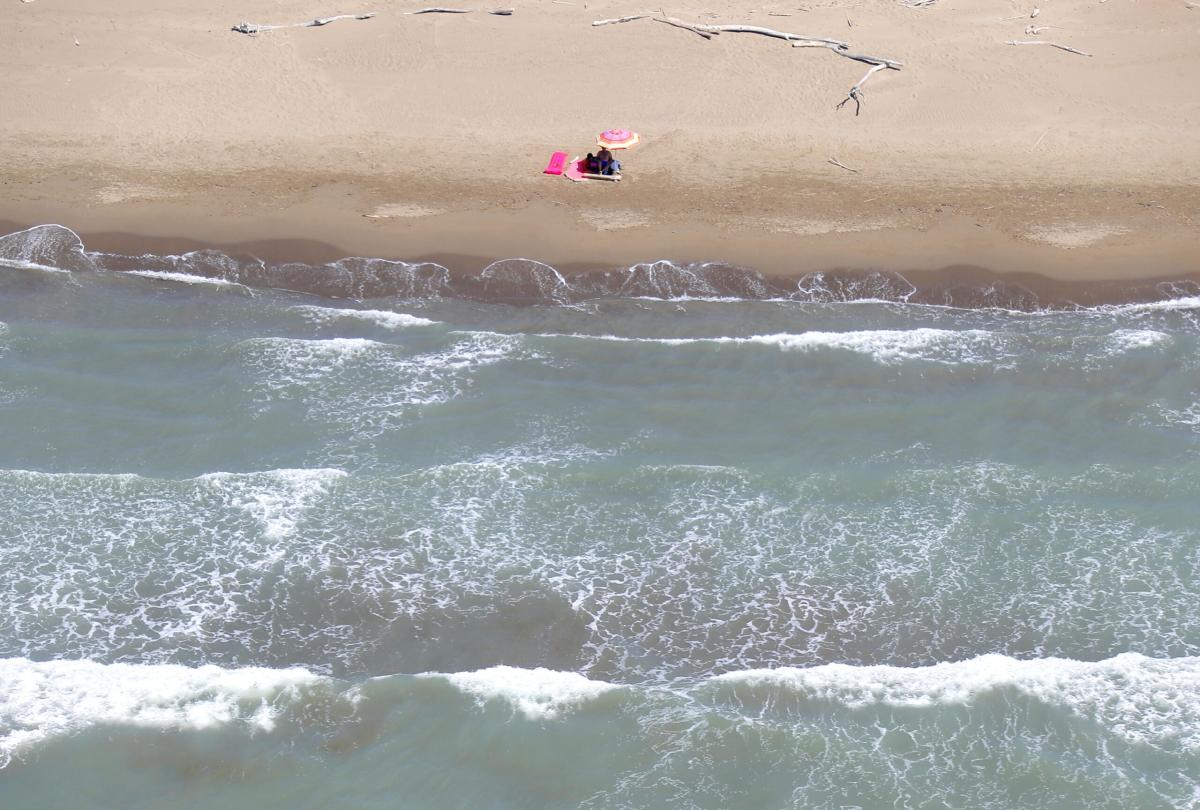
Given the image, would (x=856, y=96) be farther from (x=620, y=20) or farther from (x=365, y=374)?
(x=365, y=374)

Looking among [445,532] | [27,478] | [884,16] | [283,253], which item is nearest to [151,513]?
[27,478]

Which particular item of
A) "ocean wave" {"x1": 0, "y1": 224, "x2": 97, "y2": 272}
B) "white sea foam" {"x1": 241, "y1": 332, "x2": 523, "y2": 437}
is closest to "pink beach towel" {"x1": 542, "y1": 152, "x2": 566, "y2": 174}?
"white sea foam" {"x1": 241, "y1": 332, "x2": 523, "y2": 437}

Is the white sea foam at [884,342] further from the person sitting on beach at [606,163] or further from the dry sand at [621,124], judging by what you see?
the person sitting on beach at [606,163]

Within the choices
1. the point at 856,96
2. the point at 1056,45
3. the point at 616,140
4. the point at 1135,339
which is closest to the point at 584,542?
the point at 616,140

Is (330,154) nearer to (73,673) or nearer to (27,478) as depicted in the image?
(27,478)

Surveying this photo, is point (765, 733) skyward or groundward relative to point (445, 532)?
groundward

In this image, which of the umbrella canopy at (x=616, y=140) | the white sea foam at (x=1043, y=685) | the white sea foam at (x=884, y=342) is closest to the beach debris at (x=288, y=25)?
the umbrella canopy at (x=616, y=140)
